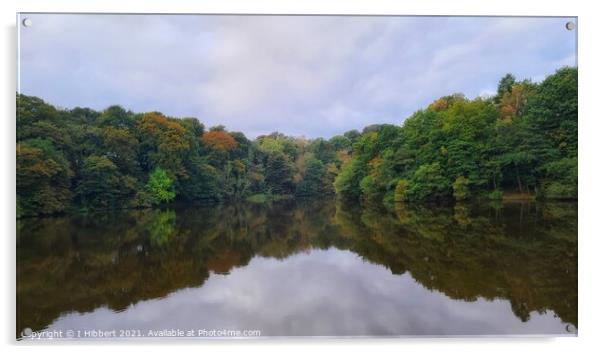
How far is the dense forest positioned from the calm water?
24 centimetres

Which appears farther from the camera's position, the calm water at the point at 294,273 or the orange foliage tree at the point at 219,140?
the orange foliage tree at the point at 219,140

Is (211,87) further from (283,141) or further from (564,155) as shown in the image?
(564,155)

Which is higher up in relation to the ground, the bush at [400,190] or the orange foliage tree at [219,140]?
the orange foliage tree at [219,140]

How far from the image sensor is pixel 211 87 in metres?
3.84

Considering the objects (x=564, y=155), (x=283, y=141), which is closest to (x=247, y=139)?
(x=283, y=141)

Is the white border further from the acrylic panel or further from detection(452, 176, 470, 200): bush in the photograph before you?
detection(452, 176, 470, 200): bush

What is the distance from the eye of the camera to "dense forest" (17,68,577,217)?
362 cm

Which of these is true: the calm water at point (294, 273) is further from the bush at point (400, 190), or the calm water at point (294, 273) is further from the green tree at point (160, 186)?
the bush at point (400, 190)

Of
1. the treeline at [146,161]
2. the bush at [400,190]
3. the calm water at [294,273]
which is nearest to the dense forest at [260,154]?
the treeline at [146,161]

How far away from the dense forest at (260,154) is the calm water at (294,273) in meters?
0.24

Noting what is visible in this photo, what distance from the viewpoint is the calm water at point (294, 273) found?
318 cm

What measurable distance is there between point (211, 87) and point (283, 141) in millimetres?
928

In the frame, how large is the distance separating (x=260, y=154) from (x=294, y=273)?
4.44 feet

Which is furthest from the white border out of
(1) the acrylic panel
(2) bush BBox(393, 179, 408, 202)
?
(2) bush BBox(393, 179, 408, 202)
